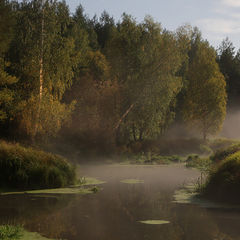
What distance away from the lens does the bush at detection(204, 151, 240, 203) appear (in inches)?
582

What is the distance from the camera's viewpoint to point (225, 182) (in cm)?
1507

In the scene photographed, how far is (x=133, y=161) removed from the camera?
35.1m

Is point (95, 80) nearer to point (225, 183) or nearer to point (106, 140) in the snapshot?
point (106, 140)

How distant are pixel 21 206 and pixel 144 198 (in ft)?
14.2

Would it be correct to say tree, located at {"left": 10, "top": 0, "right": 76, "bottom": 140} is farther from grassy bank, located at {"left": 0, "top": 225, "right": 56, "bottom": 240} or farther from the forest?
grassy bank, located at {"left": 0, "top": 225, "right": 56, "bottom": 240}

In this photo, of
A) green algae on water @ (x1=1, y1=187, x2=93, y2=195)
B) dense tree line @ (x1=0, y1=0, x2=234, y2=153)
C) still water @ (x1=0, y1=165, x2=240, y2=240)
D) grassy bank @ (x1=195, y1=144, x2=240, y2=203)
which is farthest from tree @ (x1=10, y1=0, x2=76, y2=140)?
grassy bank @ (x1=195, y1=144, x2=240, y2=203)

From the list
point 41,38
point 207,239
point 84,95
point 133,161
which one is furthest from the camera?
point 84,95

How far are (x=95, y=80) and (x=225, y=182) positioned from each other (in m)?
27.8

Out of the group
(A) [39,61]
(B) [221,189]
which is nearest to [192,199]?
(B) [221,189]

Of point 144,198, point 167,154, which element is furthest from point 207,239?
point 167,154

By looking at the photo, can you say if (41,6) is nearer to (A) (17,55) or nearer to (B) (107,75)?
(A) (17,55)

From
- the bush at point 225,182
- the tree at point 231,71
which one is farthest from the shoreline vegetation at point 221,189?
the tree at point 231,71

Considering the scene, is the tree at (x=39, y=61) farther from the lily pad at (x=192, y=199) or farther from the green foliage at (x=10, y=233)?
the green foliage at (x=10, y=233)

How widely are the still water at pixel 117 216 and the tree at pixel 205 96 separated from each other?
111 feet
